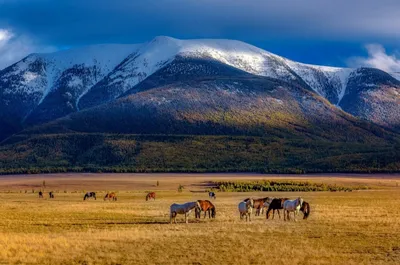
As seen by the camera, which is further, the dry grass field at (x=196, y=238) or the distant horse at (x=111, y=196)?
the distant horse at (x=111, y=196)

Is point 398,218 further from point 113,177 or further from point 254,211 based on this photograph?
point 113,177

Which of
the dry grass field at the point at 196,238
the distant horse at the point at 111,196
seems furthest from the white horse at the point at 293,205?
the distant horse at the point at 111,196

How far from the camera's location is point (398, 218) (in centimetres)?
4359

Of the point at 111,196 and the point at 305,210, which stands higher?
the point at 305,210

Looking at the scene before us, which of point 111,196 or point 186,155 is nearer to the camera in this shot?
point 111,196

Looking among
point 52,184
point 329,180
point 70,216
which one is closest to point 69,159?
point 52,184

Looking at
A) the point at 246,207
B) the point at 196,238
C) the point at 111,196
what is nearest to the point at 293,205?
the point at 246,207

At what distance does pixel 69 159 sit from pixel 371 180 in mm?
87029

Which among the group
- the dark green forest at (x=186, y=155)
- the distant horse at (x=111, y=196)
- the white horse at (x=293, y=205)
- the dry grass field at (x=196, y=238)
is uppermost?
the dark green forest at (x=186, y=155)

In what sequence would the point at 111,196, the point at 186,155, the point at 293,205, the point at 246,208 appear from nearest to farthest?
1. the point at 293,205
2. the point at 246,208
3. the point at 111,196
4. the point at 186,155

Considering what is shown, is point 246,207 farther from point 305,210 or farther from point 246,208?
point 305,210

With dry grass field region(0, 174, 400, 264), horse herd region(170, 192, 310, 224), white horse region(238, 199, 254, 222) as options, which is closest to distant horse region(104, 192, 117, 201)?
dry grass field region(0, 174, 400, 264)

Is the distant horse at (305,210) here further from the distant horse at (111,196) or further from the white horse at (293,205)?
the distant horse at (111,196)

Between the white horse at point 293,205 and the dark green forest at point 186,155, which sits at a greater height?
the dark green forest at point 186,155
